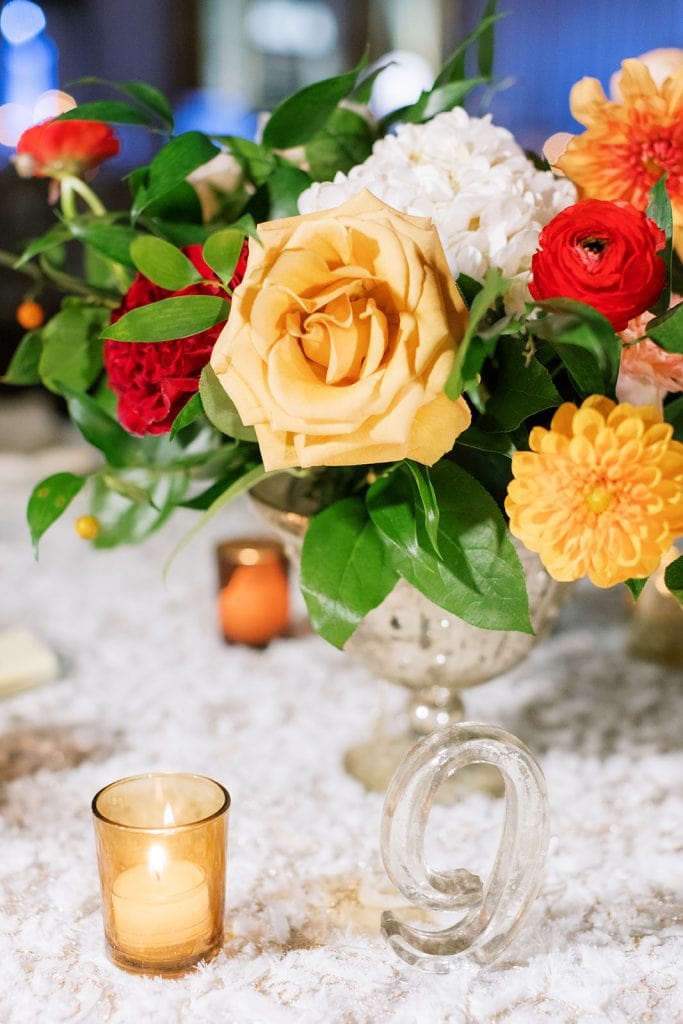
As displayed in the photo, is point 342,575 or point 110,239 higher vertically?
point 110,239

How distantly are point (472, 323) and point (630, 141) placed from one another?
232 millimetres

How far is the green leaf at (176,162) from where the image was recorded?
565 mm

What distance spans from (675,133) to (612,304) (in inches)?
6.8

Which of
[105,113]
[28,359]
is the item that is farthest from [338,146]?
[28,359]

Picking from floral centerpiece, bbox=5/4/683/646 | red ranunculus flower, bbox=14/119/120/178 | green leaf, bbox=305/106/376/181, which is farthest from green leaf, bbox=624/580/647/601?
red ranunculus flower, bbox=14/119/120/178

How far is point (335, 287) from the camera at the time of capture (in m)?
0.44

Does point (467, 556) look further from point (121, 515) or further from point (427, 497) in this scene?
point (121, 515)

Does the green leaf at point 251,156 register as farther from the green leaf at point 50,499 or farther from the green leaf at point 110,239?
the green leaf at point 50,499

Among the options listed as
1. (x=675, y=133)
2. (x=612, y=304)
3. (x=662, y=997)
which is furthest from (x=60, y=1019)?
(x=675, y=133)

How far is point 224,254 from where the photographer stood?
47 centimetres

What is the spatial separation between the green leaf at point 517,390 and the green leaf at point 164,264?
158mm

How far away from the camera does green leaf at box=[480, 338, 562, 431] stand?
475 mm

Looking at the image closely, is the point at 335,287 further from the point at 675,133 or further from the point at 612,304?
the point at 675,133

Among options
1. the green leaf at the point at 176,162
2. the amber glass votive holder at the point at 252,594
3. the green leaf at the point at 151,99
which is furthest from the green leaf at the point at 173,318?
the amber glass votive holder at the point at 252,594
